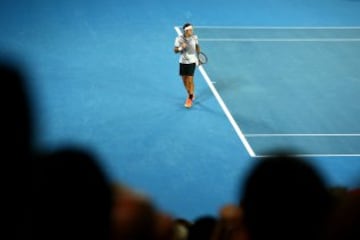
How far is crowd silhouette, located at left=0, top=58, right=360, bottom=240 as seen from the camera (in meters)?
2.26

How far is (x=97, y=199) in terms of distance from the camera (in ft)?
7.50

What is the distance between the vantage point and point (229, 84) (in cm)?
1370

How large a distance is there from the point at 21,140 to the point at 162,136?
8.75 metres

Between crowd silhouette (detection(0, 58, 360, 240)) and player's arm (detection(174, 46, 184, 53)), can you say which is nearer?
crowd silhouette (detection(0, 58, 360, 240))

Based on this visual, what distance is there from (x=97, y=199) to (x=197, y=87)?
444 inches

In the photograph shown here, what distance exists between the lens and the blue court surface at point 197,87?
10164 mm

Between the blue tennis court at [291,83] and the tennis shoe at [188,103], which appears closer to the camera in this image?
the blue tennis court at [291,83]

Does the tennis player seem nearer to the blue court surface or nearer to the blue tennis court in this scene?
the blue court surface

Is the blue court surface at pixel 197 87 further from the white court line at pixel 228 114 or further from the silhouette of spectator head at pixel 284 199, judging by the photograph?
the silhouette of spectator head at pixel 284 199

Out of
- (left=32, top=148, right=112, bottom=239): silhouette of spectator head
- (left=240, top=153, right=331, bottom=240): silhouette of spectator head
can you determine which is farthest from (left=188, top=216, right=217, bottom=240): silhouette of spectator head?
(left=32, top=148, right=112, bottom=239): silhouette of spectator head

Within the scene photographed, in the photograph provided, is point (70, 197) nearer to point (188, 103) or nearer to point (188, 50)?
point (188, 50)

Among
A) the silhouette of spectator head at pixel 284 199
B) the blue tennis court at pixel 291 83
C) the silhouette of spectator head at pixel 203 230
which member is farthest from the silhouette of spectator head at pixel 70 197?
the blue tennis court at pixel 291 83

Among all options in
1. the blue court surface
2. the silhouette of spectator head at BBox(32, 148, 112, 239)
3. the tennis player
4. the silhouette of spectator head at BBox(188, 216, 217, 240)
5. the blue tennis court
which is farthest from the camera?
the tennis player

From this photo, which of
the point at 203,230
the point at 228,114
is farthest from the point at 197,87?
the point at 203,230
